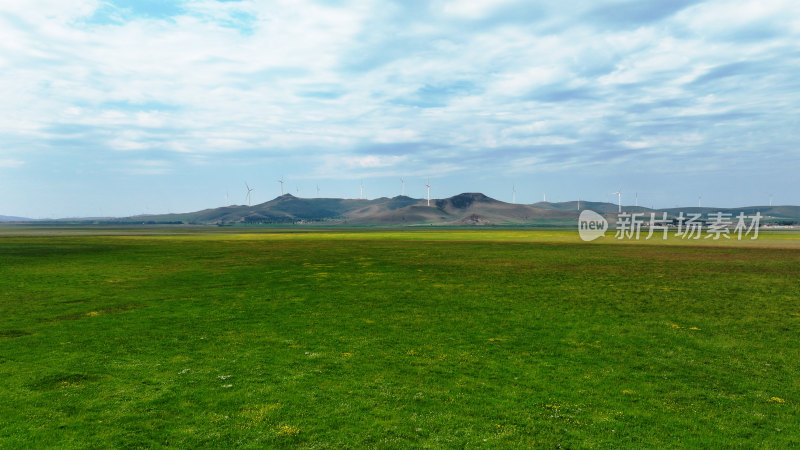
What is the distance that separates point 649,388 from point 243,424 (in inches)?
497

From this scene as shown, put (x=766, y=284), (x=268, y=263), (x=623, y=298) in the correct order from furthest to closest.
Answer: (x=268, y=263) → (x=766, y=284) → (x=623, y=298)

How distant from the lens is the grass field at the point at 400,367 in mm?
11305

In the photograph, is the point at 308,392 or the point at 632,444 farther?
the point at 308,392

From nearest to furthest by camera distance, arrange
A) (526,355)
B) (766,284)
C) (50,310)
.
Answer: (526,355) → (50,310) → (766,284)

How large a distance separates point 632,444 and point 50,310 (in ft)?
101

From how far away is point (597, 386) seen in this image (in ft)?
46.8

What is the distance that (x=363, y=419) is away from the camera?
11891 millimetres

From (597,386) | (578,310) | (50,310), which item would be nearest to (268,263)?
(50,310)

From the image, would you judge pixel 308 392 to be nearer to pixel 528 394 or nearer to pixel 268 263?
pixel 528 394

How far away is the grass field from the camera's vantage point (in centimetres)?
1130

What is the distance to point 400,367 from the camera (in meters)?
16.1

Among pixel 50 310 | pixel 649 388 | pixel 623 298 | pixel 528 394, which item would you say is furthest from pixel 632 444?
pixel 50 310

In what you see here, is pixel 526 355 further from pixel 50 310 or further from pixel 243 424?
pixel 50 310

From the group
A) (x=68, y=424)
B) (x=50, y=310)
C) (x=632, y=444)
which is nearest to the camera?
(x=632, y=444)
